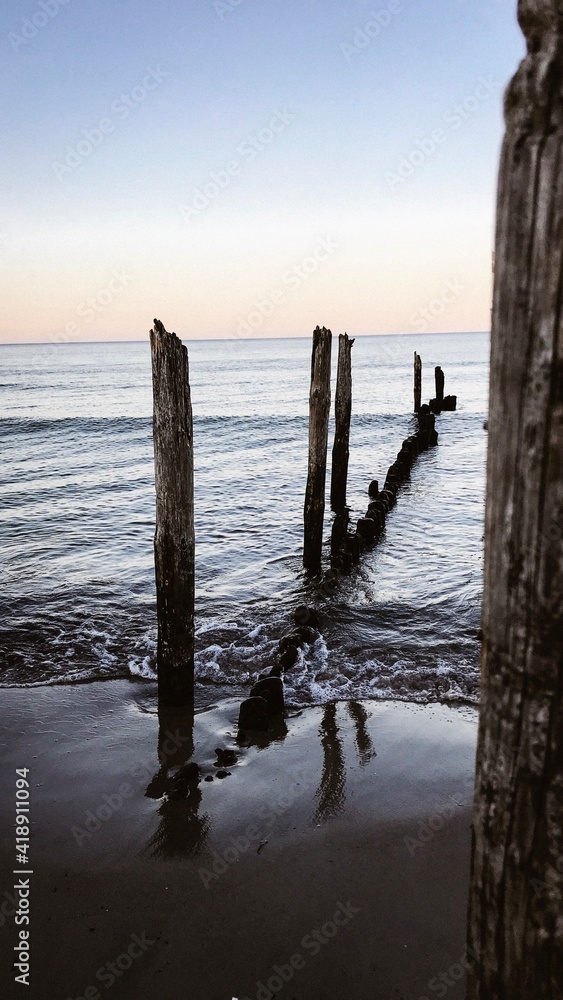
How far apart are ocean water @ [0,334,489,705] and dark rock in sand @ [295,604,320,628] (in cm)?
23

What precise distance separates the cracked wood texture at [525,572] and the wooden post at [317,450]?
9148 millimetres

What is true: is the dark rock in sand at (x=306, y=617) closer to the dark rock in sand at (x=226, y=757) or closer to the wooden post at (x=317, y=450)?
the wooden post at (x=317, y=450)

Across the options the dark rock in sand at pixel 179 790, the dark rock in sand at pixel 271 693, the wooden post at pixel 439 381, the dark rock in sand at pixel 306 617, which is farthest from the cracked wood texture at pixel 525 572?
the wooden post at pixel 439 381

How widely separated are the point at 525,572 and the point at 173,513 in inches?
190

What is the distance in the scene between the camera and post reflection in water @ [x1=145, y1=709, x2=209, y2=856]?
4.62 meters

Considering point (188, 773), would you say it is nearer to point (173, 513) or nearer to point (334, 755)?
point (334, 755)

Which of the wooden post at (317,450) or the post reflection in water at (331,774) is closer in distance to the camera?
the post reflection in water at (331,774)

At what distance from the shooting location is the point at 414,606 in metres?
9.29

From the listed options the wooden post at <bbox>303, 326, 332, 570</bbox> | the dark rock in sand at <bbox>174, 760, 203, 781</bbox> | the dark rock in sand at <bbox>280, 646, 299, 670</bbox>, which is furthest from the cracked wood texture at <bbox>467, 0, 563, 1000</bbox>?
the wooden post at <bbox>303, 326, 332, 570</bbox>

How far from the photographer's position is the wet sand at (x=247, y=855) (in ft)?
11.8

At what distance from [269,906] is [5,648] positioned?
547 cm

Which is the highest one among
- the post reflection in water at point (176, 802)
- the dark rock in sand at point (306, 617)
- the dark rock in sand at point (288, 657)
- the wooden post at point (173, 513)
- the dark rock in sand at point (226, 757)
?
the wooden post at point (173, 513)

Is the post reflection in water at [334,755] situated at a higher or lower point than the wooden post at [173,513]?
lower

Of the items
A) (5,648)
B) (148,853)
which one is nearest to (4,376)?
(5,648)
